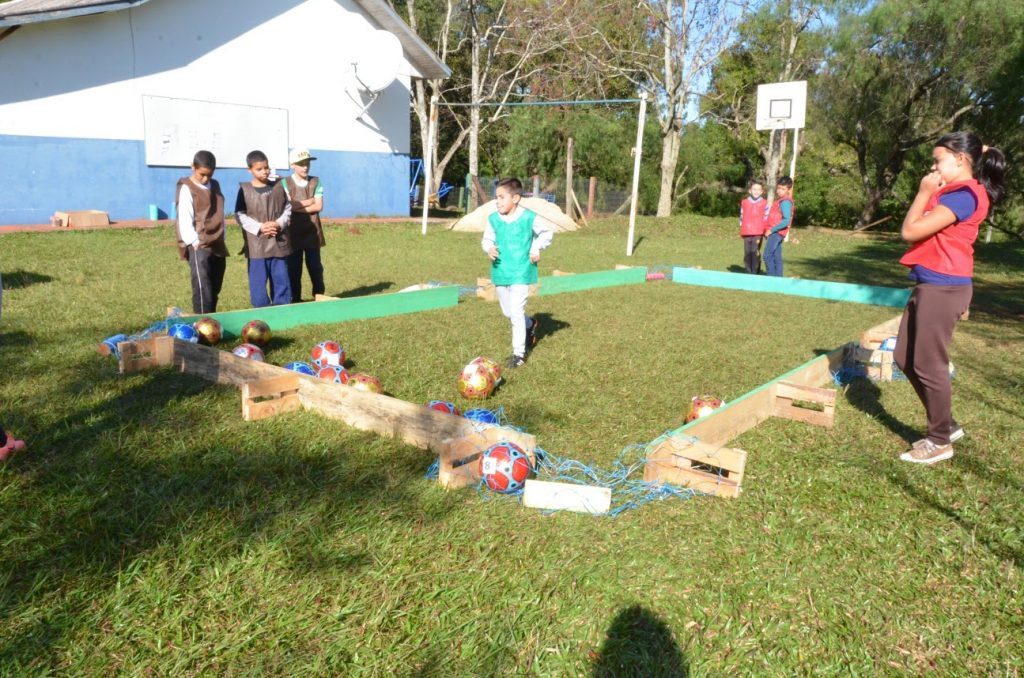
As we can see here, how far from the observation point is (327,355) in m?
6.32

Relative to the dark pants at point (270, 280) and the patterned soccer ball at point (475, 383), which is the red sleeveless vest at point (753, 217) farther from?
the patterned soccer ball at point (475, 383)

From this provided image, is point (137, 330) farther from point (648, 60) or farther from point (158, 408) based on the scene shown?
point (648, 60)

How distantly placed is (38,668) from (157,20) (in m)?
19.9

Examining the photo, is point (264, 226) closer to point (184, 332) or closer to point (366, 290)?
point (184, 332)

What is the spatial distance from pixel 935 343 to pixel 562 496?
2.61 metres

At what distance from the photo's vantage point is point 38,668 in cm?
256

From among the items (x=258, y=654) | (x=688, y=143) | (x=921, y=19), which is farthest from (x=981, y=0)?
(x=258, y=654)

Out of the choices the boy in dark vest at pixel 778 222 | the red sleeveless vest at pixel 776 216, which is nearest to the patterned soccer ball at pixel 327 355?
the boy in dark vest at pixel 778 222

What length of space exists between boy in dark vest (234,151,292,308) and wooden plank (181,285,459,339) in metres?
0.37

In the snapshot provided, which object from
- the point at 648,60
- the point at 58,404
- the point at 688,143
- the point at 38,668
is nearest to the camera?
the point at 38,668

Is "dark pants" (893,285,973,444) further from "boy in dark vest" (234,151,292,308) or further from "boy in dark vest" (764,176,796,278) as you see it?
"boy in dark vest" (764,176,796,278)

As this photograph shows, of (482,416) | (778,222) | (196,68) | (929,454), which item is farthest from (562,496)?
(196,68)

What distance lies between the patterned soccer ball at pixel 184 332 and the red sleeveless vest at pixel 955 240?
18.9 ft

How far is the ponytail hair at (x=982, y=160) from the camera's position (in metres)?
4.50
